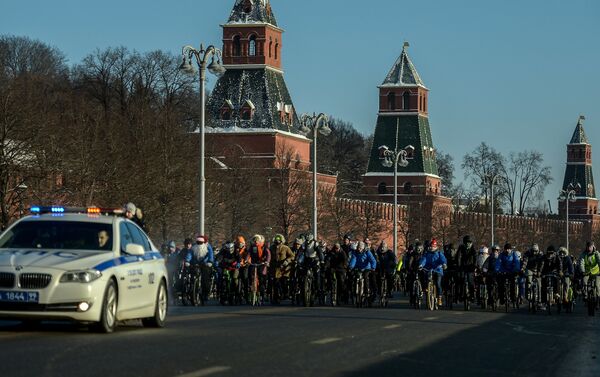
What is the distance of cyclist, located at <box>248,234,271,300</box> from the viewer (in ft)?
132

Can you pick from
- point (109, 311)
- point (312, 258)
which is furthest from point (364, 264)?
point (109, 311)

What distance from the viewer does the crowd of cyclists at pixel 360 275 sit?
129 ft

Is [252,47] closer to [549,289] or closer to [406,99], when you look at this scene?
[406,99]

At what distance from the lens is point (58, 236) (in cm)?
2075

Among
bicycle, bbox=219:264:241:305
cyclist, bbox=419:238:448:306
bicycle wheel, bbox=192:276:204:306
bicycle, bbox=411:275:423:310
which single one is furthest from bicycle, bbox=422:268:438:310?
bicycle wheel, bbox=192:276:204:306

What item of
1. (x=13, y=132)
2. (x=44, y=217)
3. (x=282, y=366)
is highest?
(x=13, y=132)

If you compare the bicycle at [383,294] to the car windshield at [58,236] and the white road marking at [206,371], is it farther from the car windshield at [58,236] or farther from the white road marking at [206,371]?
the white road marking at [206,371]

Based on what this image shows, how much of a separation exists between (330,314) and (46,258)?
13.6 meters

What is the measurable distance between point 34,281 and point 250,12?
398ft

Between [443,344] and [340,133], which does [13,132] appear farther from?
[340,133]

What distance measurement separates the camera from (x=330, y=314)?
32438 millimetres

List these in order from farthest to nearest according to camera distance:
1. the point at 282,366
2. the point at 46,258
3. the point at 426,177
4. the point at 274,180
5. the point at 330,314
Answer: the point at 426,177 < the point at 274,180 < the point at 330,314 < the point at 46,258 < the point at 282,366

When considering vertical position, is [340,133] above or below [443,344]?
above

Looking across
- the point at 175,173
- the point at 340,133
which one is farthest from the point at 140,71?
the point at 340,133
